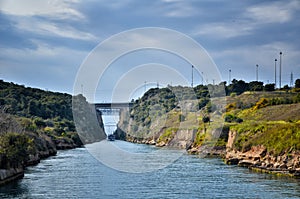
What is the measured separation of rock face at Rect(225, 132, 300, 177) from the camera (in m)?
62.1

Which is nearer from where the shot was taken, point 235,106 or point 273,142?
point 273,142

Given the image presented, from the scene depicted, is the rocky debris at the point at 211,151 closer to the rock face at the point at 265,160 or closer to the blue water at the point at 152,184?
the rock face at the point at 265,160

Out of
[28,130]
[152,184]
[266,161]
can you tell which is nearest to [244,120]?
[266,161]

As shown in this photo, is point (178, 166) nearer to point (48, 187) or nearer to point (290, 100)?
Answer: point (48, 187)

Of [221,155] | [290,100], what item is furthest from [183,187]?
[290,100]

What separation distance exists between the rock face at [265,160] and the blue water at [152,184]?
8.20ft

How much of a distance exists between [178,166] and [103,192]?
30050 mm

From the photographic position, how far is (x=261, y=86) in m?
179

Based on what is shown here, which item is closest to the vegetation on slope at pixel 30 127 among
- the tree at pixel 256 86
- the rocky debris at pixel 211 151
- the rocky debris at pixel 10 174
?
the rocky debris at pixel 10 174

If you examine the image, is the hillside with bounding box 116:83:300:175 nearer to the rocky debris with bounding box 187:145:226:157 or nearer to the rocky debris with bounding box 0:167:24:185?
the rocky debris with bounding box 187:145:226:157

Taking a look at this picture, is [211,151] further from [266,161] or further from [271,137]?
[266,161]

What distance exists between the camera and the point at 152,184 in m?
54.9

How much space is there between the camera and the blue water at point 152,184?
155ft

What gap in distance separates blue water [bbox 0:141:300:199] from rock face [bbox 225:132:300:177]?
2500mm
